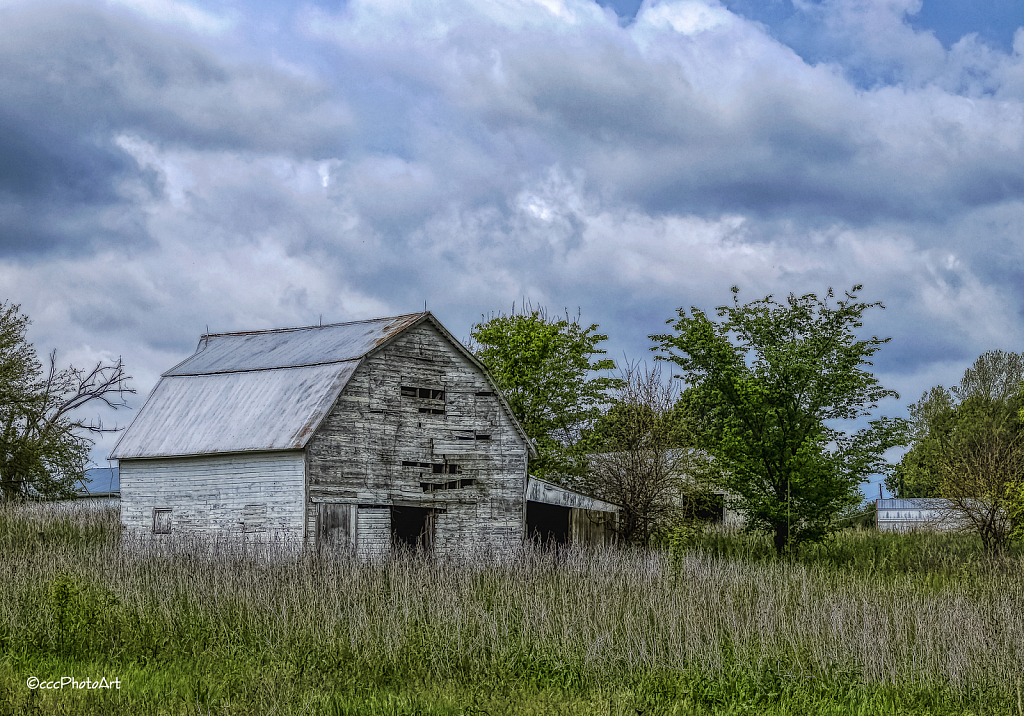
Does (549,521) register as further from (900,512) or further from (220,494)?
(900,512)

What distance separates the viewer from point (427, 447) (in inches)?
979

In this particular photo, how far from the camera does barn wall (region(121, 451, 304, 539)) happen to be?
22.8 meters

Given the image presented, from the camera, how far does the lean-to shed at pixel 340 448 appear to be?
75.4 ft

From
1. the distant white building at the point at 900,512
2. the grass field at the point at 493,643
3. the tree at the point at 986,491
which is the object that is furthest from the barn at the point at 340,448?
the distant white building at the point at 900,512

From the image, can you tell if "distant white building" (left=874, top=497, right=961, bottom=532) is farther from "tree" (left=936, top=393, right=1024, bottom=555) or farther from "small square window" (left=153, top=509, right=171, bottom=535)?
Result: "small square window" (left=153, top=509, right=171, bottom=535)

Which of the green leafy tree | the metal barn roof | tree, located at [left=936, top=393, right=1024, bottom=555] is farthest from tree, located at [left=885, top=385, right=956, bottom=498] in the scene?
the metal barn roof

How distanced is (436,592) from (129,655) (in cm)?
450

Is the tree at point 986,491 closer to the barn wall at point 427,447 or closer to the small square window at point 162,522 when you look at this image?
the barn wall at point 427,447

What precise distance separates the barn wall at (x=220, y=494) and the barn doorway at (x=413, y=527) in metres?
2.93

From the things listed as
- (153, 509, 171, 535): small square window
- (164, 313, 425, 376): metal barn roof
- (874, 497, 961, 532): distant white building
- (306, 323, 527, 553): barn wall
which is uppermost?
(164, 313, 425, 376): metal barn roof

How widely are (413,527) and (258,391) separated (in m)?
5.50

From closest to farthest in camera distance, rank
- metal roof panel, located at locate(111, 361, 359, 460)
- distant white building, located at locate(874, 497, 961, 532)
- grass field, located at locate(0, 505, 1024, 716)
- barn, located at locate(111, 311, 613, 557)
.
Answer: grass field, located at locate(0, 505, 1024, 716) < barn, located at locate(111, 311, 613, 557) < metal roof panel, located at locate(111, 361, 359, 460) < distant white building, located at locate(874, 497, 961, 532)

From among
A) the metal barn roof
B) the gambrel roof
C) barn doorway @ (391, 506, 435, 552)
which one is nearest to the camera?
the gambrel roof

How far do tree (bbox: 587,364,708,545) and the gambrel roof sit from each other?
2473 millimetres
